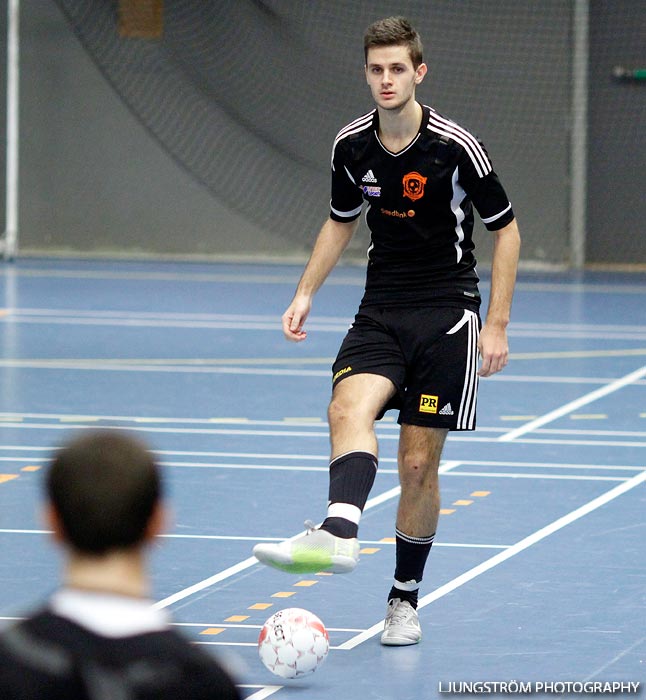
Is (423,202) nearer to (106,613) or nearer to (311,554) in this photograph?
(311,554)

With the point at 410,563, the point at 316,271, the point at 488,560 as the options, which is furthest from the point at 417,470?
the point at 488,560

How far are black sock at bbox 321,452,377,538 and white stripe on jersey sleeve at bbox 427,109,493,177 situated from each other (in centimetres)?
109

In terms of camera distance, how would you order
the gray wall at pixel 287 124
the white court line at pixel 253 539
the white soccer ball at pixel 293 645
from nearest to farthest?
the white soccer ball at pixel 293 645 < the white court line at pixel 253 539 < the gray wall at pixel 287 124

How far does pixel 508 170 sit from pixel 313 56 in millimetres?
3054

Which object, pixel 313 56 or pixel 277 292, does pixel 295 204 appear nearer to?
pixel 313 56

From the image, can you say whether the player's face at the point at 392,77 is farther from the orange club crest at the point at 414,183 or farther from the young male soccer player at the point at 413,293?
the orange club crest at the point at 414,183

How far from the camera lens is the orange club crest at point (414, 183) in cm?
558

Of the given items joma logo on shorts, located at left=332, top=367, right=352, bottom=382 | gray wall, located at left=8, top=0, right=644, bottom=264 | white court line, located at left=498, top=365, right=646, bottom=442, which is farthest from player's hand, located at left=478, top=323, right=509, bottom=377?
gray wall, located at left=8, top=0, right=644, bottom=264

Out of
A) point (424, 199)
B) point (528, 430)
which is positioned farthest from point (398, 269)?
point (528, 430)

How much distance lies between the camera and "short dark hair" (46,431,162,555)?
217 centimetres

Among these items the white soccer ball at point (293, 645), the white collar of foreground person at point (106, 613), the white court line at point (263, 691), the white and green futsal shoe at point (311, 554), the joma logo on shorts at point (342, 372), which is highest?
the joma logo on shorts at point (342, 372)

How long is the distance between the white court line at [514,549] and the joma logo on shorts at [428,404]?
2.74 feet

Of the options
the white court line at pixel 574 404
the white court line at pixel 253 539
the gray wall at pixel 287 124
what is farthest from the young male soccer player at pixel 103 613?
the gray wall at pixel 287 124

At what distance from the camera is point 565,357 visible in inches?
536
